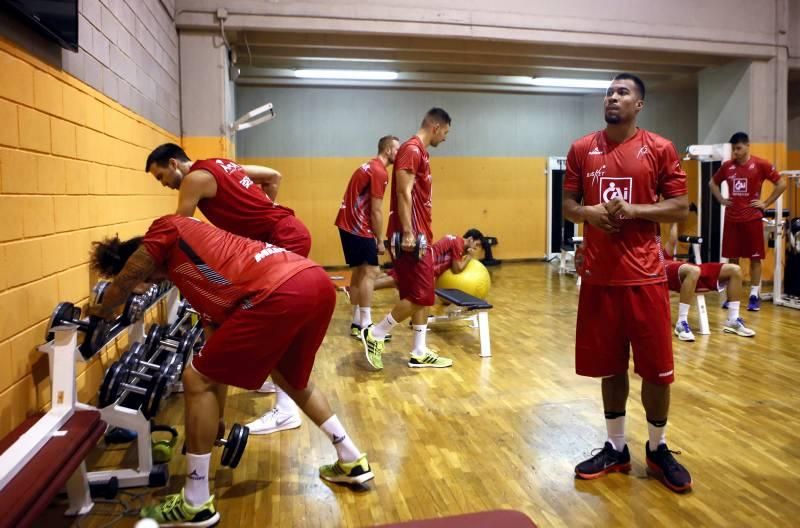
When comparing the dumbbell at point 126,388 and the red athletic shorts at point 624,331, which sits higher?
the red athletic shorts at point 624,331

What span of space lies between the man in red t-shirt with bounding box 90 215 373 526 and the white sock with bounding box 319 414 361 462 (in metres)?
0.42

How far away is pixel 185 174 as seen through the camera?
2826 millimetres

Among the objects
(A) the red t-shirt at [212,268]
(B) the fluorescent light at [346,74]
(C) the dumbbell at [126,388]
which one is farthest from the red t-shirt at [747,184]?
(C) the dumbbell at [126,388]

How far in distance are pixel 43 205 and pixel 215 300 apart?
100 cm

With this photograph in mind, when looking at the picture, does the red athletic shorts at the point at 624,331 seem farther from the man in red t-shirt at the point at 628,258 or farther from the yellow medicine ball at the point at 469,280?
the yellow medicine ball at the point at 469,280

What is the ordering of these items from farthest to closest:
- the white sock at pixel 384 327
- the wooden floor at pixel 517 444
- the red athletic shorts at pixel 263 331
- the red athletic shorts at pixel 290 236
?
the white sock at pixel 384 327 < the red athletic shorts at pixel 290 236 < the wooden floor at pixel 517 444 < the red athletic shorts at pixel 263 331

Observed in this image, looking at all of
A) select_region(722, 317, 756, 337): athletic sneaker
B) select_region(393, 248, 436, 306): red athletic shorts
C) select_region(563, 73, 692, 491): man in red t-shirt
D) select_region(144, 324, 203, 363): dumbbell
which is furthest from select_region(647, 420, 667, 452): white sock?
select_region(722, 317, 756, 337): athletic sneaker

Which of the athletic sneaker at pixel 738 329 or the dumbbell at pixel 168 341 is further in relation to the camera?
the athletic sneaker at pixel 738 329

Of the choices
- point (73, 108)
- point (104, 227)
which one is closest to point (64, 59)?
point (73, 108)

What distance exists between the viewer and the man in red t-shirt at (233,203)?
8.59 ft

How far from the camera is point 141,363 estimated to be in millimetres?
2617

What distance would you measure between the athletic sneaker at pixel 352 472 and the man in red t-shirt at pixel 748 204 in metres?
5.06

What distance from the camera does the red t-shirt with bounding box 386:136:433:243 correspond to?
12.9ft

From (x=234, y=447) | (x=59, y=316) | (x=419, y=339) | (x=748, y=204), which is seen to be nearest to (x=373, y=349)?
(x=419, y=339)
